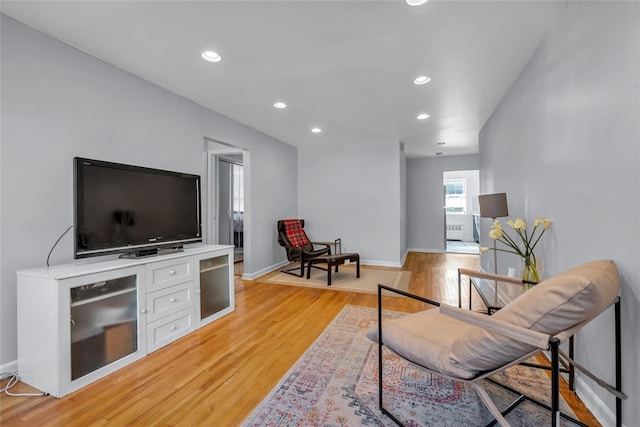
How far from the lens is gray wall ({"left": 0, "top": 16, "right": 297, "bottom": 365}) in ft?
6.20

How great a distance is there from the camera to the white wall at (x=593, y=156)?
1.27 metres

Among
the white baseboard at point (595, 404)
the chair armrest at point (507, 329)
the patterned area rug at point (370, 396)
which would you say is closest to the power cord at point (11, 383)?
the patterned area rug at point (370, 396)

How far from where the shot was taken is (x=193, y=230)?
2965 mm

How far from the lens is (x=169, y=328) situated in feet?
7.92

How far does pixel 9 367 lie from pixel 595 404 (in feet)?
11.9

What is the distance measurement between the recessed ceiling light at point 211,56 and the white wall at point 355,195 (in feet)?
9.71

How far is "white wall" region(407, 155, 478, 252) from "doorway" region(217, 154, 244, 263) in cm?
440

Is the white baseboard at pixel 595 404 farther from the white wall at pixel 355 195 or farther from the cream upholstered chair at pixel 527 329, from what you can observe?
the white wall at pixel 355 195

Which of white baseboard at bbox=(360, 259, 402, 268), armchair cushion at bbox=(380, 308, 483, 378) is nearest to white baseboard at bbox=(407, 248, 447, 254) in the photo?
white baseboard at bbox=(360, 259, 402, 268)

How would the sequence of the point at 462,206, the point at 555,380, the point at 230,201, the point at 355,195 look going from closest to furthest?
the point at 555,380 → the point at 355,195 → the point at 230,201 → the point at 462,206

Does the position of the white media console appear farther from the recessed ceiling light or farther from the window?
the window

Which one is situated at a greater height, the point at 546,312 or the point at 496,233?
the point at 496,233

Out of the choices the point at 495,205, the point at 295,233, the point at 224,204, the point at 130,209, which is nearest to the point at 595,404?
the point at 495,205

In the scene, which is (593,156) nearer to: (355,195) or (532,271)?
(532,271)
